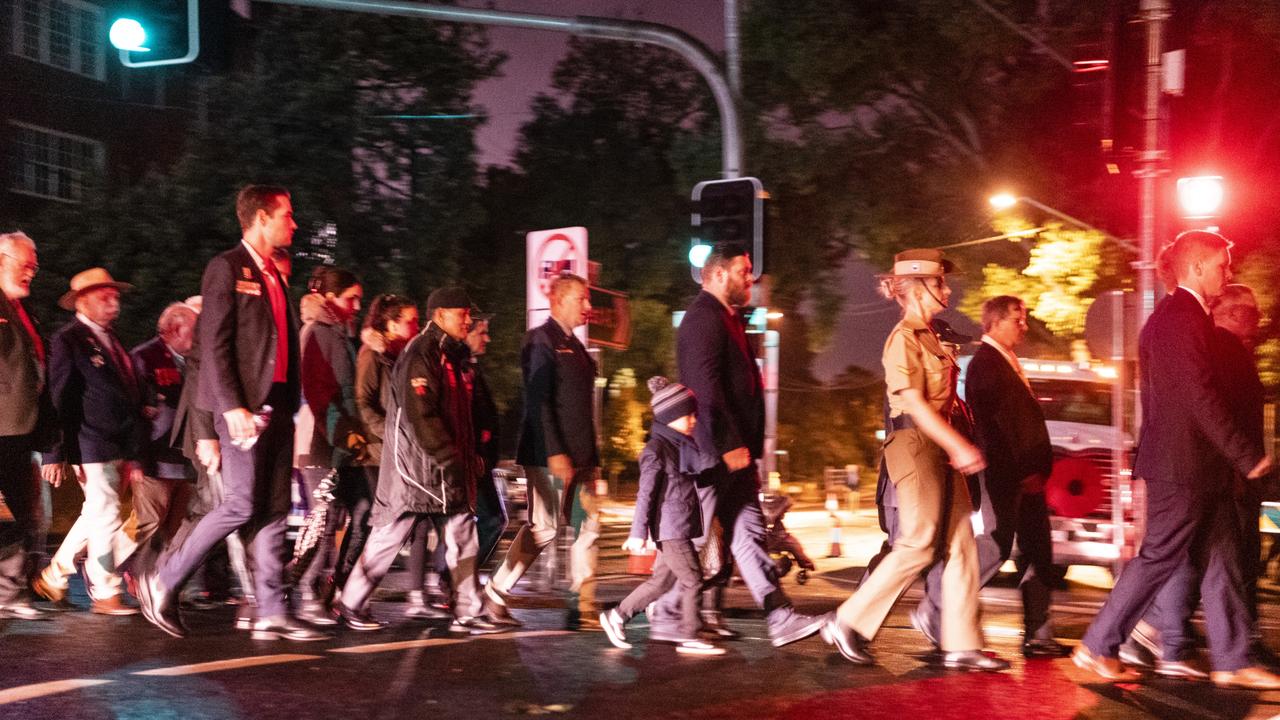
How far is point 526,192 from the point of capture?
38.7m

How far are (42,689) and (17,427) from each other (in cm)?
233

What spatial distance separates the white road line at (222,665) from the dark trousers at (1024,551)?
119 inches

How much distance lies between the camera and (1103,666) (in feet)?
21.5

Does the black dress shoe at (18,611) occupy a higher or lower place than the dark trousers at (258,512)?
lower

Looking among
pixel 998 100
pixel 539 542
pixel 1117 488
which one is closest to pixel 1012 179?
pixel 998 100

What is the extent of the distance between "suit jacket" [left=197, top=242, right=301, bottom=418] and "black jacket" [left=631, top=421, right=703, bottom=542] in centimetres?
180

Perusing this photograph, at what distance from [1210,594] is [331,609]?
442 cm

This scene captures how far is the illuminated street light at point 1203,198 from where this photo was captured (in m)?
→ 8.94

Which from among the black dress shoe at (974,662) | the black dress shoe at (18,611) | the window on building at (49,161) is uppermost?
the window on building at (49,161)

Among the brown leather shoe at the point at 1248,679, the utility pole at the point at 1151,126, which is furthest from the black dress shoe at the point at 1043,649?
the utility pole at the point at 1151,126

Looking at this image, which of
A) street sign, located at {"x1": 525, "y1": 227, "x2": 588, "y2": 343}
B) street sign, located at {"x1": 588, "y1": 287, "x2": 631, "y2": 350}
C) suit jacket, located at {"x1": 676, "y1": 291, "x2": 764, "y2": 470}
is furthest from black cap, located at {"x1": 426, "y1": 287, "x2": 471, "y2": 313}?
street sign, located at {"x1": 525, "y1": 227, "x2": 588, "y2": 343}

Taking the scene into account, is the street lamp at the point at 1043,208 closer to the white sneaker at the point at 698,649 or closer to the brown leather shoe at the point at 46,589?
the white sneaker at the point at 698,649

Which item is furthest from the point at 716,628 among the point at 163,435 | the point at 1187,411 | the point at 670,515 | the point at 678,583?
the point at 163,435

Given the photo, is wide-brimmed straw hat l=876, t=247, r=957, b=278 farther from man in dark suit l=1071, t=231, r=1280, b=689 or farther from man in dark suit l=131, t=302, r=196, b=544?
man in dark suit l=131, t=302, r=196, b=544
